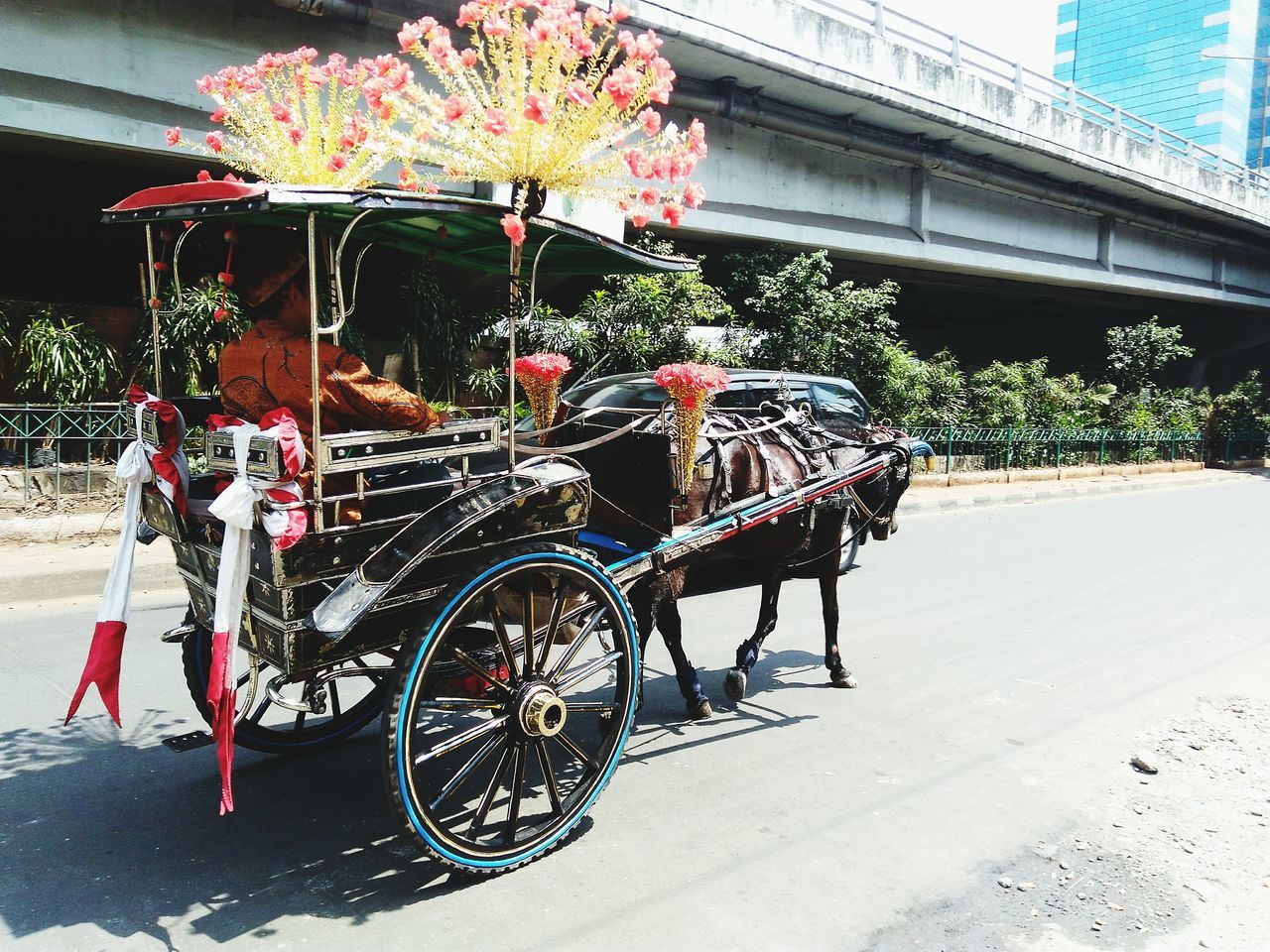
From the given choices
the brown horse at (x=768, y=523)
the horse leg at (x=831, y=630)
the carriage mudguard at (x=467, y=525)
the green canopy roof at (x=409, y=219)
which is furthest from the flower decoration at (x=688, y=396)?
the horse leg at (x=831, y=630)

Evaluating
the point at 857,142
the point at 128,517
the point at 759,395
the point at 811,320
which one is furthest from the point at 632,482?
the point at 857,142

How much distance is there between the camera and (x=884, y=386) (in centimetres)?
1529

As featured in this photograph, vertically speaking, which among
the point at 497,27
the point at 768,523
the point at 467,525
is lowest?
the point at 768,523

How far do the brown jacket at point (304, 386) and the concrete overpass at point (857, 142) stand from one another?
689 cm

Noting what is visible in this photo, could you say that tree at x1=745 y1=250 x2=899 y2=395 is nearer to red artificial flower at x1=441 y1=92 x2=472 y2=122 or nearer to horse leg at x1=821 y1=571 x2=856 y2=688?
horse leg at x1=821 y1=571 x2=856 y2=688

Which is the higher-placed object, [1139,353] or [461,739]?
[1139,353]

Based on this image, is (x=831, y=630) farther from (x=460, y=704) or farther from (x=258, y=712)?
(x=258, y=712)

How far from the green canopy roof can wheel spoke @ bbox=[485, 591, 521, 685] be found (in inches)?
54.1

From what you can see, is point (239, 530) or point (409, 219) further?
point (409, 219)

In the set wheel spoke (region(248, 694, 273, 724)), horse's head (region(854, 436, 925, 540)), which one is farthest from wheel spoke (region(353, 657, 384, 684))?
horse's head (region(854, 436, 925, 540))

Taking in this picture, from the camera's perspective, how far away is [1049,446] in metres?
19.6

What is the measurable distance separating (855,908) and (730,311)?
10923 mm

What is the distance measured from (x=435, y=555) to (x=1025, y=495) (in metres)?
15.0

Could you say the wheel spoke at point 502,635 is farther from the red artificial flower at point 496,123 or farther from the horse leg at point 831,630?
the horse leg at point 831,630
